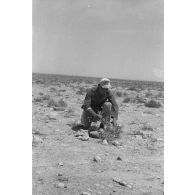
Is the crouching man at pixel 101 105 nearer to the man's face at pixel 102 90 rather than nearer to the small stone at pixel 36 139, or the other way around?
the man's face at pixel 102 90

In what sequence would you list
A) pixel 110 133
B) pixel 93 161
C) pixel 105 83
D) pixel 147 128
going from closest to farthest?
1. pixel 93 161
2. pixel 105 83
3. pixel 110 133
4. pixel 147 128

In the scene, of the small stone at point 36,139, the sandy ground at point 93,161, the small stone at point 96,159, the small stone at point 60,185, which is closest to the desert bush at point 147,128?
the sandy ground at point 93,161

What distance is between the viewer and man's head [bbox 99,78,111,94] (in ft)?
18.3

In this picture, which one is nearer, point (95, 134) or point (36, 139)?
point (36, 139)

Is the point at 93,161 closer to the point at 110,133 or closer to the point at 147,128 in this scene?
the point at 110,133

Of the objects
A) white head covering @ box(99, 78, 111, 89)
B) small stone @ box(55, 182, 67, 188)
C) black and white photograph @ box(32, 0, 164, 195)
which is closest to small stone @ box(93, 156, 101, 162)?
black and white photograph @ box(32, 0, 164, 195)

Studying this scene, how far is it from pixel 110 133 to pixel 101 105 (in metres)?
0.49

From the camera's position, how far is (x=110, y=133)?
5777mm

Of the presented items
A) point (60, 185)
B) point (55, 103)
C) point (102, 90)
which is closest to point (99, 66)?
point (102, 90)

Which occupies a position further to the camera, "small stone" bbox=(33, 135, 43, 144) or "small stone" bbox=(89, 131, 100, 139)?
"small stone" bbox=(89, 131, 100, 139)

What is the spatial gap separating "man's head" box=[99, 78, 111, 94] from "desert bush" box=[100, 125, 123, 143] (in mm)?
538

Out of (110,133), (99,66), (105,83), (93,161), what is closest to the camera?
(93,161)

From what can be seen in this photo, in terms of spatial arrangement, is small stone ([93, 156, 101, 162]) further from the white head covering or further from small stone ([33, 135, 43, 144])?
the white head covering
